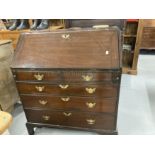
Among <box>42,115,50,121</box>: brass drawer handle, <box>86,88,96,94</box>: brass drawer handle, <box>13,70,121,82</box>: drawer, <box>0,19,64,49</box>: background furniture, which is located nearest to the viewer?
<box>13,70,121,82</box>: drawer

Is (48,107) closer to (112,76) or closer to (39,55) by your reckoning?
(39,55)

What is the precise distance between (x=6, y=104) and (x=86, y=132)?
41.2 inches

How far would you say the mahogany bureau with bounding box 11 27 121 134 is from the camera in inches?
56.6

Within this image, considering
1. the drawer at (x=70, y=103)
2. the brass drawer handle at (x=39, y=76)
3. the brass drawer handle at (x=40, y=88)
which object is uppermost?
the brass drawer handle at (x=39, y=76)

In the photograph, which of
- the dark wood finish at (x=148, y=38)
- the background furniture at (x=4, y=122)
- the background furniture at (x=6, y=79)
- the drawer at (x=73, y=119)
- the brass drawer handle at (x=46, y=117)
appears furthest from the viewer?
the dark wood finish at (x=148, y=38)

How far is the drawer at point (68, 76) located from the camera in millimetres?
1411

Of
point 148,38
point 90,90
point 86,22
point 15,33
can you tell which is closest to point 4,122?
point 90,90

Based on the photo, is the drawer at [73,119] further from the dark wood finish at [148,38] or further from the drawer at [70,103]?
the dark wood finish at [148,38]

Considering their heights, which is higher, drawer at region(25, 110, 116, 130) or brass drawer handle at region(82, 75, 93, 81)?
brass drawer handle at region(82, 75, 93, 81)

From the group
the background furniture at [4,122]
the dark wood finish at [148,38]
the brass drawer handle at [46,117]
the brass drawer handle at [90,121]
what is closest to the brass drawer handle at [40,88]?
the brass drawer handle at [46,117]

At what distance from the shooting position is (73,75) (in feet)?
4.84

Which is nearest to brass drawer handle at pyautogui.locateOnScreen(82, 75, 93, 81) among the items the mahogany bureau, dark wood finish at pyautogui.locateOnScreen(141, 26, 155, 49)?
the mahogany bureau

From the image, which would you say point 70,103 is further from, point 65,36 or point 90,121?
point 65,36

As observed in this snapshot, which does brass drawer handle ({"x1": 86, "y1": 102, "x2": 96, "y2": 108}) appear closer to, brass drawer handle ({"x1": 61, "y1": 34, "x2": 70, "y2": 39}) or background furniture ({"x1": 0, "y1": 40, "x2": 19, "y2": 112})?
brass drawer handle ({"x1": 61, "y1": 34, "x2": 70, "y2": 39})
